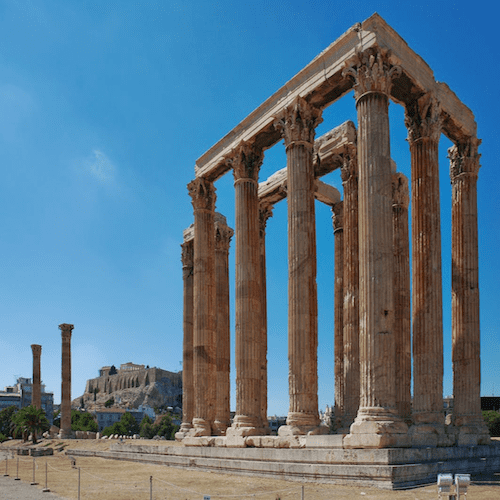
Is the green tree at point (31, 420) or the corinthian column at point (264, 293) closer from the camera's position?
the corinthian column at point (264, 293)

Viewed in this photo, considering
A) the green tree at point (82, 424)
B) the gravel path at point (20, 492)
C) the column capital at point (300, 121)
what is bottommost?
the green tree at point (82, 424)

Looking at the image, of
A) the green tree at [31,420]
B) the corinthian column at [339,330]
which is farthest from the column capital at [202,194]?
the green tree at [31,420]

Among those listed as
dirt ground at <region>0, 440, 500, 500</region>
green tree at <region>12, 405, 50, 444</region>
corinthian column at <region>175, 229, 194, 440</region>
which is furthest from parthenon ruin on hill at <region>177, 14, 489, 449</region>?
green tree at <region>12, 405, 50, 444</region>

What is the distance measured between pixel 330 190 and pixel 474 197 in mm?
10318

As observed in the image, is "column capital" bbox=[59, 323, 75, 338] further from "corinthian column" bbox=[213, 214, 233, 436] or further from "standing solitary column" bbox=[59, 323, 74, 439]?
"corinthian column" bbox=[213, 214, 233, 436]

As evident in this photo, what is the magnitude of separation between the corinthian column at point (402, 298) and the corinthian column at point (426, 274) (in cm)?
245

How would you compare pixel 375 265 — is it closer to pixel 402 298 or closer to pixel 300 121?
pixel 402 298

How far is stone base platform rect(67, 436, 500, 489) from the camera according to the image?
785 inches

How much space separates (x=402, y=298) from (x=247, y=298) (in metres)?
7.74

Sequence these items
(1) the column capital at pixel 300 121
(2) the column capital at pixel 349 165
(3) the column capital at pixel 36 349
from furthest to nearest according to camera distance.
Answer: (3) the column capital at pixel 36 349, (2) the column capital at pixel 349 165, (1) the column capital at pixel 300 121

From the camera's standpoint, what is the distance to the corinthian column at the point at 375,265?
2267 centimetres

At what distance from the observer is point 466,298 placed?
29891 millimetres

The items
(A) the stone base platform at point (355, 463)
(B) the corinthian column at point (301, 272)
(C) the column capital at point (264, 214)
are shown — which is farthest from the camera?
(C) the column capital at point (264, 214)

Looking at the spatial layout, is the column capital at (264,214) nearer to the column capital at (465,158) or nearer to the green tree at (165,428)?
the column capital at (465,158)
